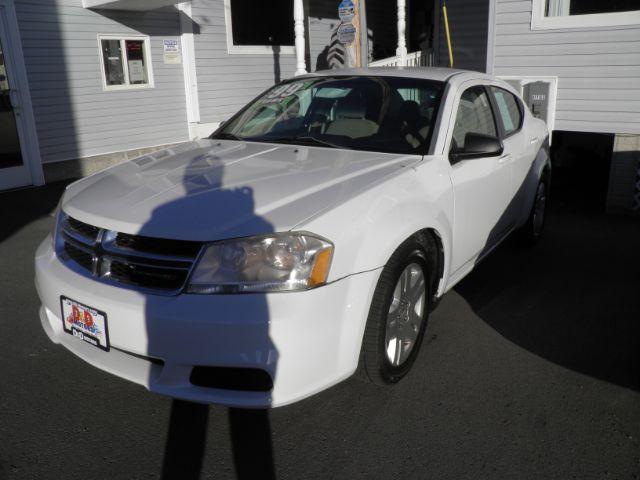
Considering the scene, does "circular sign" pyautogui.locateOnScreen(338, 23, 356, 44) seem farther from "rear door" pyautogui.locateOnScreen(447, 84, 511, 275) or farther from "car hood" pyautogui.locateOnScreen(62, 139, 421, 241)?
"car hood" pyautogui.locateOnScreen(62, 139, 421, 241)

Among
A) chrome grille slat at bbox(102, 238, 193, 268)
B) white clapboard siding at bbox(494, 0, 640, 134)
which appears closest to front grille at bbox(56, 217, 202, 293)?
chrome grille slat at bbox(102, 238, 193, 268)

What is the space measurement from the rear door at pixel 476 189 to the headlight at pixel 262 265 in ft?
4.52

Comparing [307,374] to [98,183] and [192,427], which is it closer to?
[192,427]

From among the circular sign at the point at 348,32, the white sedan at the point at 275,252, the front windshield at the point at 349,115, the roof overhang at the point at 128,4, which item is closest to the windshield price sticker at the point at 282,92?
the front windshield at the point at 349,115

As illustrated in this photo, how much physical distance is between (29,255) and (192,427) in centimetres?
352

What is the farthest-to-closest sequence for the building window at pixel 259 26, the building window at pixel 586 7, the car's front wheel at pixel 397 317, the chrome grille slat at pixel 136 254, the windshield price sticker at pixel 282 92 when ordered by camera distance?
the building window at pixel 259 26 < the building window at pixel 586 7 < the windshield price sticker at pixel 282 92 < the car's front wheel at pixel 397 317 < the chrome grille slat at pixel 136 254

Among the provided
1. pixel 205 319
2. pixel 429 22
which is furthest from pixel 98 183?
pixel 429 22

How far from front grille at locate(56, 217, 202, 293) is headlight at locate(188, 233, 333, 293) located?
8 cm

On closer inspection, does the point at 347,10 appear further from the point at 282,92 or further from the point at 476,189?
the point at 476,189

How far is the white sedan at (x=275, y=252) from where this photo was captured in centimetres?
249

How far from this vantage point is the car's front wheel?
2.85 m

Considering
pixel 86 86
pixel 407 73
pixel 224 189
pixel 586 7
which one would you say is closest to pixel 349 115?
pixel 407 73

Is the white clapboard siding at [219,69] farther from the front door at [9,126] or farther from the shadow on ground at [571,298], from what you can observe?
the shadow on ground at [571,298]

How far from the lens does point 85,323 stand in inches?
108
